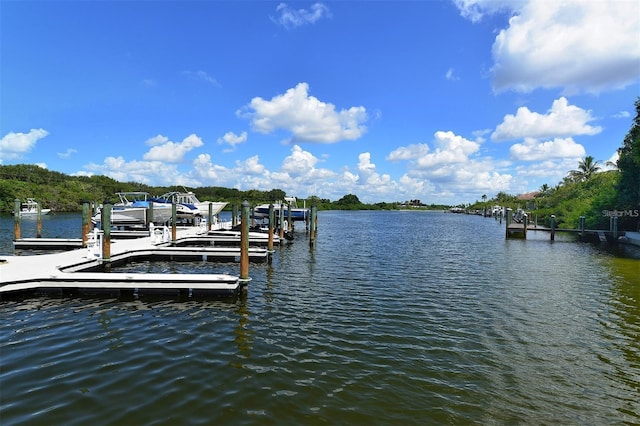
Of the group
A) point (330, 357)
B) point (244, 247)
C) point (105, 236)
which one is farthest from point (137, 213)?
point (330, 357)

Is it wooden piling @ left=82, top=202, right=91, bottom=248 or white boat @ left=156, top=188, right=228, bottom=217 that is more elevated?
white boat @ left=156, top=188, right=228, bottom=217

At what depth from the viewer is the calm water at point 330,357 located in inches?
260

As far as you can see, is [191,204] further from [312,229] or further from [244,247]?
[244,247]

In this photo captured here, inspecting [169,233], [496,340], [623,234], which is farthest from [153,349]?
[623,234]

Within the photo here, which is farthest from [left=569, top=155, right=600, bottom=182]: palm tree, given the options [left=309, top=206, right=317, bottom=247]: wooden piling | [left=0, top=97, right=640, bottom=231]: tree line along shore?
[left=309, top=206, right=317, bottom=247]: wooden piling

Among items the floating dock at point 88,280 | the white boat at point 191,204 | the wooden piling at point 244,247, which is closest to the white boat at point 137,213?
the white boat at point 191,204

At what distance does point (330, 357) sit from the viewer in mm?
8859

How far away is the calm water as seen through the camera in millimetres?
6613

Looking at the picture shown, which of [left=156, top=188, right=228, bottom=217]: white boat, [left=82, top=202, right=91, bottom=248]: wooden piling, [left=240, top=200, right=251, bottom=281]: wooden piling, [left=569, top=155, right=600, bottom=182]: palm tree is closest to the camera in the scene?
[left=240, top=200, right=251, bottom=281]: wooden piling

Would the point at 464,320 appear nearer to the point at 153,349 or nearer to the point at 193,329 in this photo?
the point at 193,329

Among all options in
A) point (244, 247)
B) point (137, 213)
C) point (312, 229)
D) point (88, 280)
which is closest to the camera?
point (88, 280)

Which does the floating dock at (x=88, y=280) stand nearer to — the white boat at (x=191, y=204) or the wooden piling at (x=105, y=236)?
the wooden piling at (x=105, y=236)

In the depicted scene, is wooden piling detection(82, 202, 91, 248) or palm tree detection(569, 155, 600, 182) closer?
wooden piling detection(82, 202, 91, 248)

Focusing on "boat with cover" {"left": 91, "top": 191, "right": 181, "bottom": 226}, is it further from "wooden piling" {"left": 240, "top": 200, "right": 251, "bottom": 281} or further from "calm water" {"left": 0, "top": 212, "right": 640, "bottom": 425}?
"calm water" {"left": 0, "top": 212, "right": 640, "bottom": 425}
